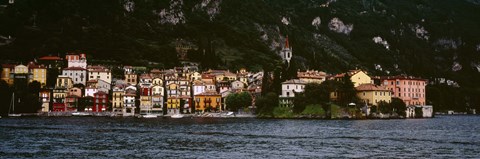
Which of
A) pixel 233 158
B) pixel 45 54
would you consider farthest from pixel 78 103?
pixel 233 158

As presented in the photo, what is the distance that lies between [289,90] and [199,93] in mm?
30584

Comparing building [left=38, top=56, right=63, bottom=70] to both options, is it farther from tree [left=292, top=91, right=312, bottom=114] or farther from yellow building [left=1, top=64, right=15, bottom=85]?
tree [left=292, top=91, right=312, bottom=114]

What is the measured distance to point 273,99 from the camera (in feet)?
416

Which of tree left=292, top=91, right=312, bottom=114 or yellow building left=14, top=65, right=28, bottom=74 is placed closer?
tree left=292, top=91, right=312, bottom=114

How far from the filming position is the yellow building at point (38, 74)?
507 feet

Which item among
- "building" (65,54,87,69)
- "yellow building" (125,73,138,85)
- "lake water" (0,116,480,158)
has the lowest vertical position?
"lake water" (0,116,480,158)

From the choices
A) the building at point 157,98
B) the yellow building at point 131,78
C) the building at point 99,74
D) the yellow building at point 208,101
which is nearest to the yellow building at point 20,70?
the building at point 99,74

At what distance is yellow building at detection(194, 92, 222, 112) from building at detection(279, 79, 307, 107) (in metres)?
21.9

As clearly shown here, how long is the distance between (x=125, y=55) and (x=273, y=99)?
79.2 meters

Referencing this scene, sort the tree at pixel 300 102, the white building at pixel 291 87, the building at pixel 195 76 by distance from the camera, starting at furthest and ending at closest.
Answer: the building at pixel 195 76, the white building at pixel 291 87, the tree at pixel 300 102

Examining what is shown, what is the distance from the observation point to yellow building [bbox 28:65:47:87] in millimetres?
154625

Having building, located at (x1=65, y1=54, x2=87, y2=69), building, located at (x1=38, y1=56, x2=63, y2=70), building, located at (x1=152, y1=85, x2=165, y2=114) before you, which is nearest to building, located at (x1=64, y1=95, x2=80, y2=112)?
building, located at (x1=152, y1=85, x2=165, y2=114)

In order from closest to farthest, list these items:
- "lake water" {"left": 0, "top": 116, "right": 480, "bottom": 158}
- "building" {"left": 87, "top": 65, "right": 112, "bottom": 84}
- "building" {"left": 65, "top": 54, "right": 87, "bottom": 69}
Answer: "lake water" {"left": 0, "top": 116, "right": 480, "bottom": 158} < "building" {"left": 87, "top": 65, "right": 112, "bottom": 84} < "building" {"left": 65, "top": 54, "right": 87, "bottom": 69}

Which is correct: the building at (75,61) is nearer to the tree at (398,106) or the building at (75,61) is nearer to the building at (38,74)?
the building at (38,74)
